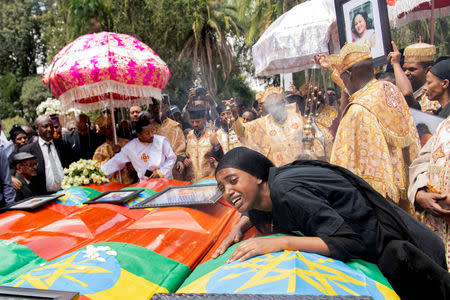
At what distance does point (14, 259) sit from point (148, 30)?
51.7ft

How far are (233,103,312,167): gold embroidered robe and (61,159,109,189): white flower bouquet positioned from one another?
2014mm

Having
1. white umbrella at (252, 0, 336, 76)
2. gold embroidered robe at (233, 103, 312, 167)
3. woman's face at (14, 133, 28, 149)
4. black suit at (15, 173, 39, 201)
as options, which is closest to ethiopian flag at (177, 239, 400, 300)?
gold embroidered robe at (233, 103, 312, 167)

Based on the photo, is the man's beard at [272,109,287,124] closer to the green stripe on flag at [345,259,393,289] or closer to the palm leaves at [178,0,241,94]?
the green stripe on flag at [345,259,393,289]

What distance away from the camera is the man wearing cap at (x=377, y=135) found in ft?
9.34

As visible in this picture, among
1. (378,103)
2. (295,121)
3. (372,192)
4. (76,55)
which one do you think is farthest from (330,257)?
(76,55)

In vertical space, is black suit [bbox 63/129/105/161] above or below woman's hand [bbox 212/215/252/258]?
above

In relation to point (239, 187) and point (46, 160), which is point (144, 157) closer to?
point (46, 160)

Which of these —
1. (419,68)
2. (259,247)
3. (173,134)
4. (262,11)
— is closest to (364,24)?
(419,68)

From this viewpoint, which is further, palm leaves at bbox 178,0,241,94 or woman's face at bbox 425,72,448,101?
palm leaves at bbox 178,0,241,94

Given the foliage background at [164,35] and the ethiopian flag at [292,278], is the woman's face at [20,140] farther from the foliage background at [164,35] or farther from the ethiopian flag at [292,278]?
the foliage background at [164,35]

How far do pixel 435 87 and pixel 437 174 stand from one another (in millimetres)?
709

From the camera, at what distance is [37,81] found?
27.3 metres

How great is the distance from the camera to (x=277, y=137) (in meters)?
4.41

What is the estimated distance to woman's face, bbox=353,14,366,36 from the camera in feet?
10.3
